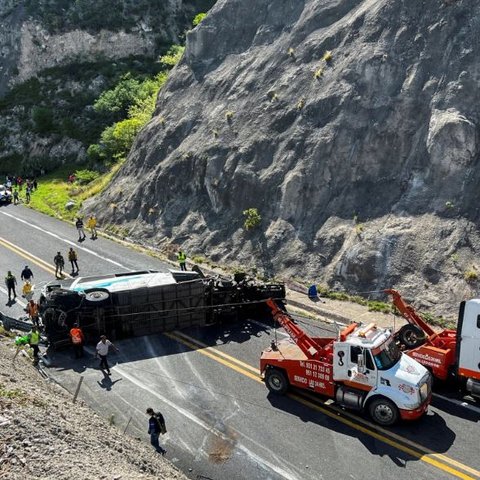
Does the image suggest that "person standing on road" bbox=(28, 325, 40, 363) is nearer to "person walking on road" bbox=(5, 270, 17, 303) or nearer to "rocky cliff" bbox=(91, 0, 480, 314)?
"person walking on road" bbox=(5, 270, 17, 303)

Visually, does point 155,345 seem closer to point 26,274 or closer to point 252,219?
point 26,274

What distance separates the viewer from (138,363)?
1888 cm

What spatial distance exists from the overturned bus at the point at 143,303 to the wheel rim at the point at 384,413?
7.09m

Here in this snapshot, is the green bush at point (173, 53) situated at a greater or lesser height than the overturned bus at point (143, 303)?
greater

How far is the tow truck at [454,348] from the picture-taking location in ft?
51.0

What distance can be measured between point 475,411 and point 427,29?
19.6 meters

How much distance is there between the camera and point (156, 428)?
14.0m

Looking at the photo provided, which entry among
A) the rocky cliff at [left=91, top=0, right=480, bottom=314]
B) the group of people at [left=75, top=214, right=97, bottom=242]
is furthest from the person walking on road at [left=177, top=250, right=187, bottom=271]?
the group of people at [left=75, top=214, right=97, bottom=242]

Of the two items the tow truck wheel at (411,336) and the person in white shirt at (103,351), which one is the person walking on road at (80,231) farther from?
the tow truck wheel at (411,336)

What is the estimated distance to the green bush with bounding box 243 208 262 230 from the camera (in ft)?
91.2

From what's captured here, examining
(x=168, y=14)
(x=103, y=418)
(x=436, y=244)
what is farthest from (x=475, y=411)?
(x=168, y=14)

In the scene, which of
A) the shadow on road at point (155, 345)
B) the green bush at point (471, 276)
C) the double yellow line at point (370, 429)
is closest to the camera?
the double yellow line at point (370, 429)

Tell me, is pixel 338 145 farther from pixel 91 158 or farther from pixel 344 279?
pixel 91 158

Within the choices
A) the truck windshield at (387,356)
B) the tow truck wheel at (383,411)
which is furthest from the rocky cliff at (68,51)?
the tow truck wheel at (383,411)
